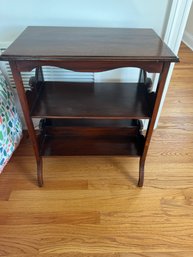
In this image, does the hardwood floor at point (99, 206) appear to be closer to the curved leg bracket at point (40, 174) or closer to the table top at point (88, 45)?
the curved leg bracket at point (40, 174)

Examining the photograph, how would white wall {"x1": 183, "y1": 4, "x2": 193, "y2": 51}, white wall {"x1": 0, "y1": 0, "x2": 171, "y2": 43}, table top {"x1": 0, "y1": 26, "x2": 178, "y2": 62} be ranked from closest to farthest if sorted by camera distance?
table top {"x1": 0, "y1": 26, "x2": 178, "y2": 62} < white wall {"x1": 0, "y1": 0, "x2": 171, "y2": 43} < white wall {"x1": 183, "y1": 4, "x2": 193, "y2": 51}

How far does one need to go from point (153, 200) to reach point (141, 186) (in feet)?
0.35

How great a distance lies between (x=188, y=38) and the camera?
3293mm

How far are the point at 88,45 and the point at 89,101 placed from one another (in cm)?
28

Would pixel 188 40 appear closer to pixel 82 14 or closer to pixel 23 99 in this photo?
pixel 82 14

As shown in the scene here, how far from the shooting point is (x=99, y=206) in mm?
1150

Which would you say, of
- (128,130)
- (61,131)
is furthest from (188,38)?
(61,131)

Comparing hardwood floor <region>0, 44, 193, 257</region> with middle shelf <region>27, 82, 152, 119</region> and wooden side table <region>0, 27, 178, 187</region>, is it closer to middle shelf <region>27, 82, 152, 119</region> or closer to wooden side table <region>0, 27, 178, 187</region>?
wooden side table <region>0, 27, 178, 187</region>

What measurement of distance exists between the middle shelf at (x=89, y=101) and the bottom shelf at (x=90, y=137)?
21cm

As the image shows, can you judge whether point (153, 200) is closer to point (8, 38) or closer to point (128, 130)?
point (128, 130)

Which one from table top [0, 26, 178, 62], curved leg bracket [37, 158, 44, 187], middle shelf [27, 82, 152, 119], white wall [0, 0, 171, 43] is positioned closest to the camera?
table top [0, 26, 178, 62]

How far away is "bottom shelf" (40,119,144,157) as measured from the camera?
1.20 meters

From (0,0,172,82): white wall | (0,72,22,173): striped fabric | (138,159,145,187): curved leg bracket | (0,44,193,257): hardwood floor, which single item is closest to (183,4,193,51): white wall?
(0,44,193,257): hardwood floor

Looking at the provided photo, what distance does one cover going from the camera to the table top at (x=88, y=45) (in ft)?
2.50
